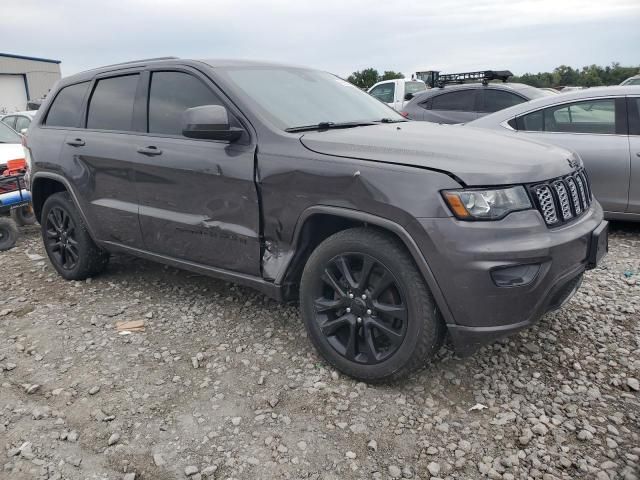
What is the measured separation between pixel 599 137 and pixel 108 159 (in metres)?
4.46

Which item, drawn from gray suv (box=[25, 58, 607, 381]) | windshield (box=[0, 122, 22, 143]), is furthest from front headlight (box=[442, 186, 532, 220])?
windshield (box=[0, 122, 22, 143])

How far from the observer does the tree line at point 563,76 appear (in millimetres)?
36875

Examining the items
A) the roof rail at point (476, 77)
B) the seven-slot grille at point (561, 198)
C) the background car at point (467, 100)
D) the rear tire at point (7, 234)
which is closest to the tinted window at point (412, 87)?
the roof rail at point (476, 77)

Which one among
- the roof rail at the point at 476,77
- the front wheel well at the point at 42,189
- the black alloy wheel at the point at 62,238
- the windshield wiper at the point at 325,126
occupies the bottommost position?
the black alloy wheel at the point at 62,238

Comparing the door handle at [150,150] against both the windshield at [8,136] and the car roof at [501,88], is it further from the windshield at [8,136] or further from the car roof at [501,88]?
the car roof at [501,88]

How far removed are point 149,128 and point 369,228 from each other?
6.23 ft

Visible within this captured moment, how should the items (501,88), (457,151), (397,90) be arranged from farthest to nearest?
1. (397,90)
2. (501,88)
3. (457,151)

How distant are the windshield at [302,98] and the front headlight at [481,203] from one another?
3.84 ft

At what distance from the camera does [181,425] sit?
2.77 metres

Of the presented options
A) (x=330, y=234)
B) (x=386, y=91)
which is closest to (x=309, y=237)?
(x=330, y=234)

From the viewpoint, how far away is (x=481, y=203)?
2.54 m

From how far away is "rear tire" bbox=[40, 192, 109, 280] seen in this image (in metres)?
4.57

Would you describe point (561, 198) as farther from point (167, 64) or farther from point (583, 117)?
point (583, 117)

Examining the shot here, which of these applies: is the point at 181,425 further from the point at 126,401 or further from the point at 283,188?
the point at 283,188
